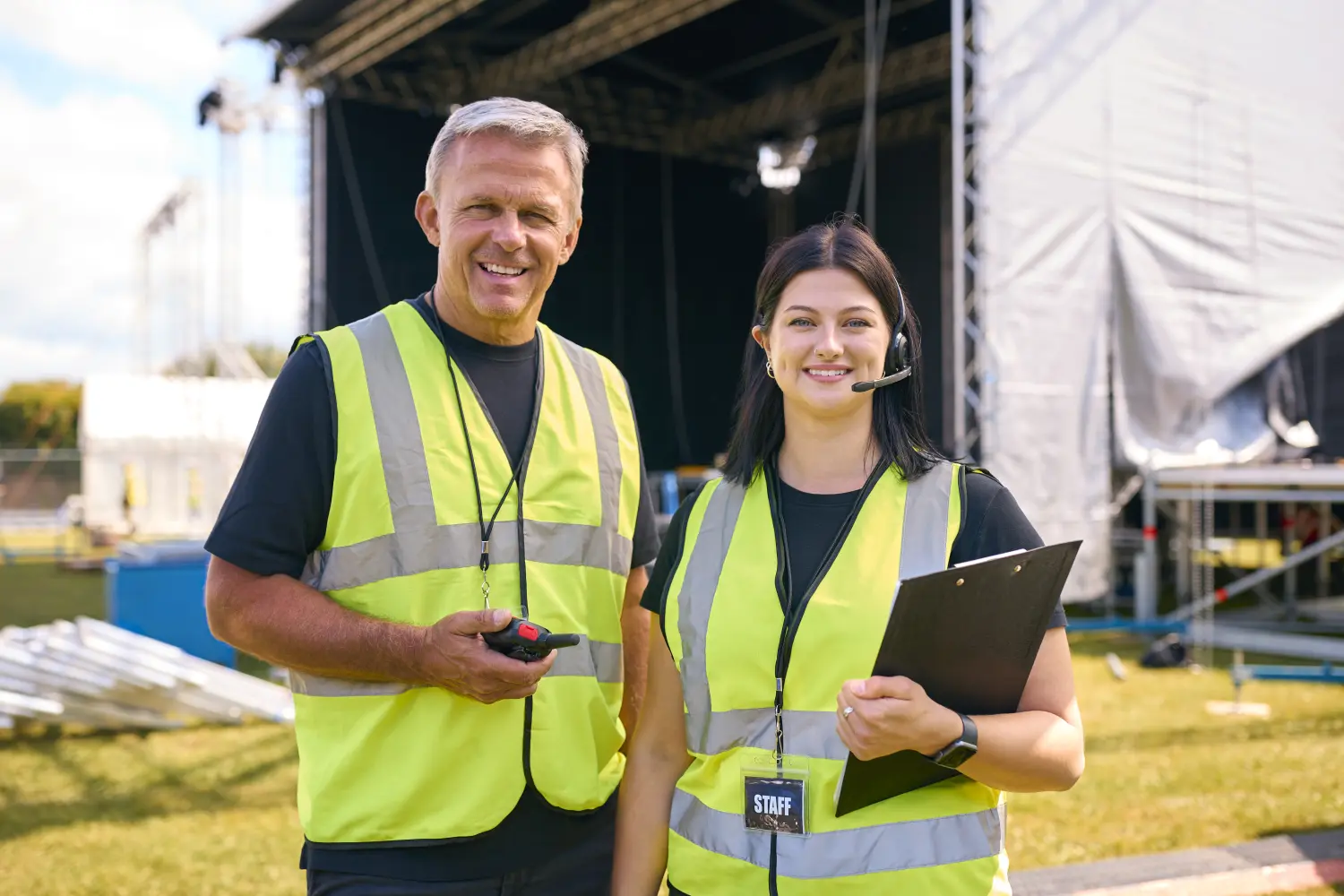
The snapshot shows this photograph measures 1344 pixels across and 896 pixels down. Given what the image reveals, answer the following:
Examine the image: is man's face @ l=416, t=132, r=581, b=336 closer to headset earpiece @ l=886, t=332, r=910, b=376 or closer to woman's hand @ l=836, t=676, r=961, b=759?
headset earpiece @ l=886, t=332, r=910, b=376

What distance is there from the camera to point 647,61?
15.0 meters

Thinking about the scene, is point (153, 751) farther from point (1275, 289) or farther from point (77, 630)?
point (1275, 289)

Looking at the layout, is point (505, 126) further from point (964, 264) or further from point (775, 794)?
point (964, 264)

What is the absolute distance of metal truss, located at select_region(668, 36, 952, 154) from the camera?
13.9m

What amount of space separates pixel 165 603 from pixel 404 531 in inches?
293

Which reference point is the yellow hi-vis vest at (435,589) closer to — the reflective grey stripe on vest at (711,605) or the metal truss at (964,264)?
the reflective grey stripe on vest at (711,605)

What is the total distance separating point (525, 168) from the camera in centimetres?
193

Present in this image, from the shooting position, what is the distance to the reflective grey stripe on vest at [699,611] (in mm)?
1767

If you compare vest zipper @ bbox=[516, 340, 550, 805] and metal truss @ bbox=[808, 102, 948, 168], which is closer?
vest zipper @ bbox=[516, 340, 550, 805]

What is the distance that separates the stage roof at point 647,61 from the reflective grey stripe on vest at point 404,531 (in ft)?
35.7

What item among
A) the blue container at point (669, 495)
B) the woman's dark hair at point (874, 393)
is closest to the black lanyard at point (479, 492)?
the woman's dark hair at point (874, 393)

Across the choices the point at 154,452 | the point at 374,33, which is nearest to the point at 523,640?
the point at 374,33

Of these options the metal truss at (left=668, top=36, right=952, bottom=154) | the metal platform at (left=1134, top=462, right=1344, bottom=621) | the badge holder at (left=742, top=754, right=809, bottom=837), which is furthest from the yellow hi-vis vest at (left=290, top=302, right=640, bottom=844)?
the metal truss at (left=668, top=36, right=952, bottom=154)

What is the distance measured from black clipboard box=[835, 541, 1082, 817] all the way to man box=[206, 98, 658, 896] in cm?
52
